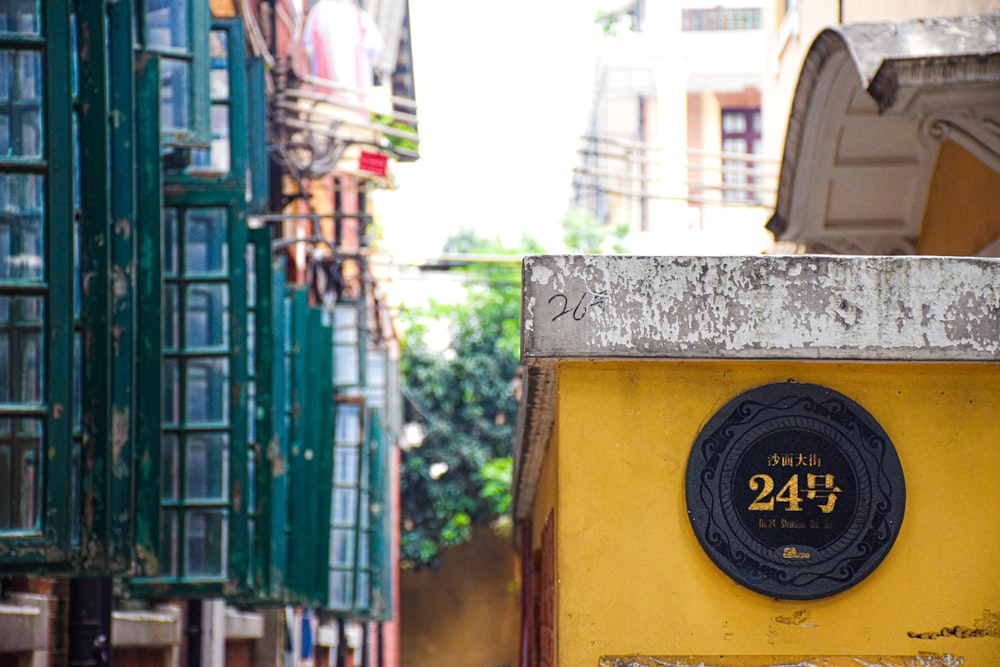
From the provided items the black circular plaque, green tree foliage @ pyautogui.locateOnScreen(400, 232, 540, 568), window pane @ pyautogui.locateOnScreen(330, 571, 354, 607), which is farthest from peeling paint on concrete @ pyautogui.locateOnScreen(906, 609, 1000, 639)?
green tree foliage @ pyautogui.locateOnScreen(400, 232, 540, 568)

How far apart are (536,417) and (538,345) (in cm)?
106

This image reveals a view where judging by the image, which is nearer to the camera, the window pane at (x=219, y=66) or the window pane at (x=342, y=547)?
the window pane at (x=219, y=66)

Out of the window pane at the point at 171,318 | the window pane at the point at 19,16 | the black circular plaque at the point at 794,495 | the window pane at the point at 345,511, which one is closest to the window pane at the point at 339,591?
the window pane at the point at 345,511

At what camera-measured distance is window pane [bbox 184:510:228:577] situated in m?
7.88

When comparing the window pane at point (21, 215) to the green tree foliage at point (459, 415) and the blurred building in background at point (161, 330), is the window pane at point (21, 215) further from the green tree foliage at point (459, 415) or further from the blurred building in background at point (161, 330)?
the green tree foliage at point (459, 415)

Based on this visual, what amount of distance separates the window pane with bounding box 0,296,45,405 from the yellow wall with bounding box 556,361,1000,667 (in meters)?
2.07

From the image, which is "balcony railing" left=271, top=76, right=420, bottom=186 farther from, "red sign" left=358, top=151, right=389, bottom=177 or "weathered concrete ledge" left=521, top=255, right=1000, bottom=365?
"weathered concrete ledge" left=521, top=255, right=1000, bottom=365

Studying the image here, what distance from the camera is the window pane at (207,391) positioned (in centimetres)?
795

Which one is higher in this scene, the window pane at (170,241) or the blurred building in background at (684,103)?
the blurred building in background at (684,103)

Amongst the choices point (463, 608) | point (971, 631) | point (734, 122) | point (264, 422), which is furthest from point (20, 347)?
point (734, 122)

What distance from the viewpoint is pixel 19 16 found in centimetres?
532

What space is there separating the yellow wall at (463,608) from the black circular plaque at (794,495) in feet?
81.6

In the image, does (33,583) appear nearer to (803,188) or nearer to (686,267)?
(686,267)

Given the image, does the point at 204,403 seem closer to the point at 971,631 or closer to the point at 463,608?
the point at 971,631
